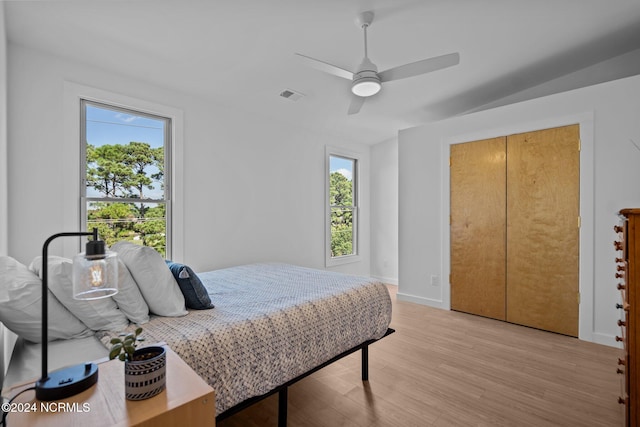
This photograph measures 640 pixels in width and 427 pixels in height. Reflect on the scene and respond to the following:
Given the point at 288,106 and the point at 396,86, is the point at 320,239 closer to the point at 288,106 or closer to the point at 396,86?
the point at 288,106

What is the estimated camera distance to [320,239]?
15.9 feet

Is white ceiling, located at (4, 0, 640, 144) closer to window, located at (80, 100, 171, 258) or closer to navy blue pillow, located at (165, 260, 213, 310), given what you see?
window, located at (80, 100, 171, 258)

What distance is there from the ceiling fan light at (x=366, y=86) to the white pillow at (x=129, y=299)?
204 centimetres

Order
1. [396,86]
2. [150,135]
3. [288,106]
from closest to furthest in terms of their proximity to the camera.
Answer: [150,135], [396,86], [288,106]

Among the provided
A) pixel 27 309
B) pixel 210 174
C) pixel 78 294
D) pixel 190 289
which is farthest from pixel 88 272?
pixel 210 174

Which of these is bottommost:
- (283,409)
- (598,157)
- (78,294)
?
(283,409)

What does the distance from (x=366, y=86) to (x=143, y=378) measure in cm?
233

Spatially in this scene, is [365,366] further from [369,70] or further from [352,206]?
[352,206]

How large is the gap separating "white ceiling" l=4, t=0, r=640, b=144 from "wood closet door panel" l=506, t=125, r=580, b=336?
0.89 metres

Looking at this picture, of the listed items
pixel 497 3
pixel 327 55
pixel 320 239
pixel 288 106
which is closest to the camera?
pixel 497 3

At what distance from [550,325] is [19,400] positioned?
4094 mm

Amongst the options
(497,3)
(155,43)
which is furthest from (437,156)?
(155,43)

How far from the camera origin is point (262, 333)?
161cm

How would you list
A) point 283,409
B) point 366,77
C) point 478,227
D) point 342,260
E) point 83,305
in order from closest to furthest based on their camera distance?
point 83,305 < point 283,409 < point 366,77 < point 478,227 < point 342,260
